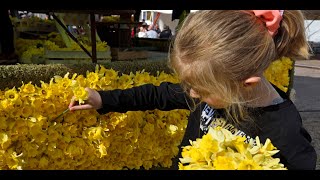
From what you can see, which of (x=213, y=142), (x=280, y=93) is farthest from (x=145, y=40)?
(x=213, y=142)

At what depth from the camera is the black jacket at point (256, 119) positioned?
1375mm

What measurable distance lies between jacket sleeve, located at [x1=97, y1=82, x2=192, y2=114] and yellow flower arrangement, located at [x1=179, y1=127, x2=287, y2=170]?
0.64 metres

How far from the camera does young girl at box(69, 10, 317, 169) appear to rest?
1.38m

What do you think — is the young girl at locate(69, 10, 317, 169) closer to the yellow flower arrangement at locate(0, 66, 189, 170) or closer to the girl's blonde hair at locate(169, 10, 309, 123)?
the girl's blonde hair at locate(169, 10, 309, 123)

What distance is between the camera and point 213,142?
44.8 inches

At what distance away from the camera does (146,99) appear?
1830mm

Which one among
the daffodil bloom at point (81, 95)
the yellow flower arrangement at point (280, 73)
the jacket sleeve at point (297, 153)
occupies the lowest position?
the yellow flower arrangement at point (280, 73)

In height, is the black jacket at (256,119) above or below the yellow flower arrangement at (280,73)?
above

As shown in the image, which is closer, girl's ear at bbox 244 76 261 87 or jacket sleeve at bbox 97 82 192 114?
girl's ear at bbox 244 76 261 87

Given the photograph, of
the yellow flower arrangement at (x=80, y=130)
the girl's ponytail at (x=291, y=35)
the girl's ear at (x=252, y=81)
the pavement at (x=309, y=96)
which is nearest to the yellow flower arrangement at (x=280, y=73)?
the pavement at (x=309, y=96)

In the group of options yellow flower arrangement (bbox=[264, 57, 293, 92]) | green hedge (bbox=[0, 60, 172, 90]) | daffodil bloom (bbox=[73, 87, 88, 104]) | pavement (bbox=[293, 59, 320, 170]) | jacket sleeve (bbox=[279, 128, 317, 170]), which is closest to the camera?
jacket sleeve (bbox=[279, 128, 317, 170])

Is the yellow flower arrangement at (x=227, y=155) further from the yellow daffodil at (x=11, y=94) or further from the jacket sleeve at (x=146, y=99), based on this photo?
the yellow daffodil at (x=11, y=94)

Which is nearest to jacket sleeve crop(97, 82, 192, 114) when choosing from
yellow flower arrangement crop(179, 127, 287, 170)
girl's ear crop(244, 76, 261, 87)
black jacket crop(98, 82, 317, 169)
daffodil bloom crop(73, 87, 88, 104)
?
black jacket crop(98, 82, 317, 169)

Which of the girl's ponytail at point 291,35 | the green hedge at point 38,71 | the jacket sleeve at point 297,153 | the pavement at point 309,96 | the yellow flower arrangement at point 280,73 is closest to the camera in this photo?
the jacket sleeve at point 297,153
